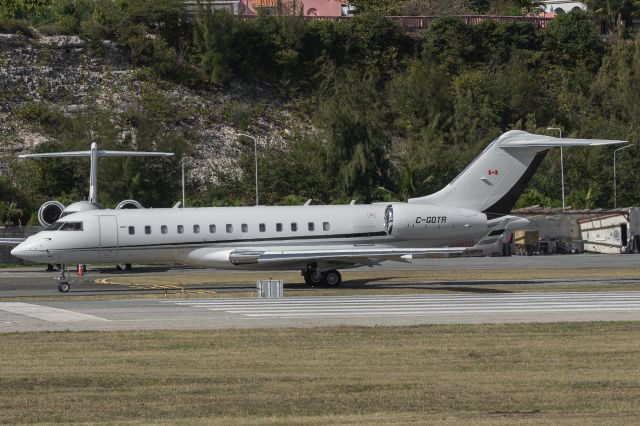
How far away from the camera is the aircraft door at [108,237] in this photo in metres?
36.8

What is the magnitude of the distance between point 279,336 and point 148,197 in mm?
54447

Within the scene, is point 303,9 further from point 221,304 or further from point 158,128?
point 221,304

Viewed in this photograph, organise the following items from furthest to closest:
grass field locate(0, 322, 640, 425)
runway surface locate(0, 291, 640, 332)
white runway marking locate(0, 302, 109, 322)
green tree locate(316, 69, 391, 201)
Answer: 1. green tree locate(316, 69, 391, 201)
2. white runway marking locate(0, 302, 109, 322)
3. runway surface locate(0, 291, 640, 332)
4. grass field locate(0, 322, 640, 425)

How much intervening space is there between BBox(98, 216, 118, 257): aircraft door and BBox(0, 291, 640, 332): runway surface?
5985mm

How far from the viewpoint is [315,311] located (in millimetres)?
27172

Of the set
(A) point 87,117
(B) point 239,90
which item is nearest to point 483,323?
(A) point 87,117

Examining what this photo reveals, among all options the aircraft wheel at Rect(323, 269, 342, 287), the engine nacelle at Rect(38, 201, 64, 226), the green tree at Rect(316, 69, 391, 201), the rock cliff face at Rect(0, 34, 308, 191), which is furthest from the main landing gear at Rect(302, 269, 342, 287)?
the rock cliff face at Rect(0, 34, 308, 191)

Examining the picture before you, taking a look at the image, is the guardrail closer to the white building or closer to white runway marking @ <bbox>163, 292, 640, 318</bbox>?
the white building

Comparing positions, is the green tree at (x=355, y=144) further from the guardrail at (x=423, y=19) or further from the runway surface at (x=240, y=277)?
the guardrail at (x=423, y=19)

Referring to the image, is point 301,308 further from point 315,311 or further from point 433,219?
point 433,219

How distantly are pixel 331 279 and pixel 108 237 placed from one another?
742cm

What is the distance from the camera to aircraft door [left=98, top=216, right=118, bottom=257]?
1451 inches

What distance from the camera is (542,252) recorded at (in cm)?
6444

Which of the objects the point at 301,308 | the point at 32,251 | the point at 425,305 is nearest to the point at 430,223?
the point at 425,305
